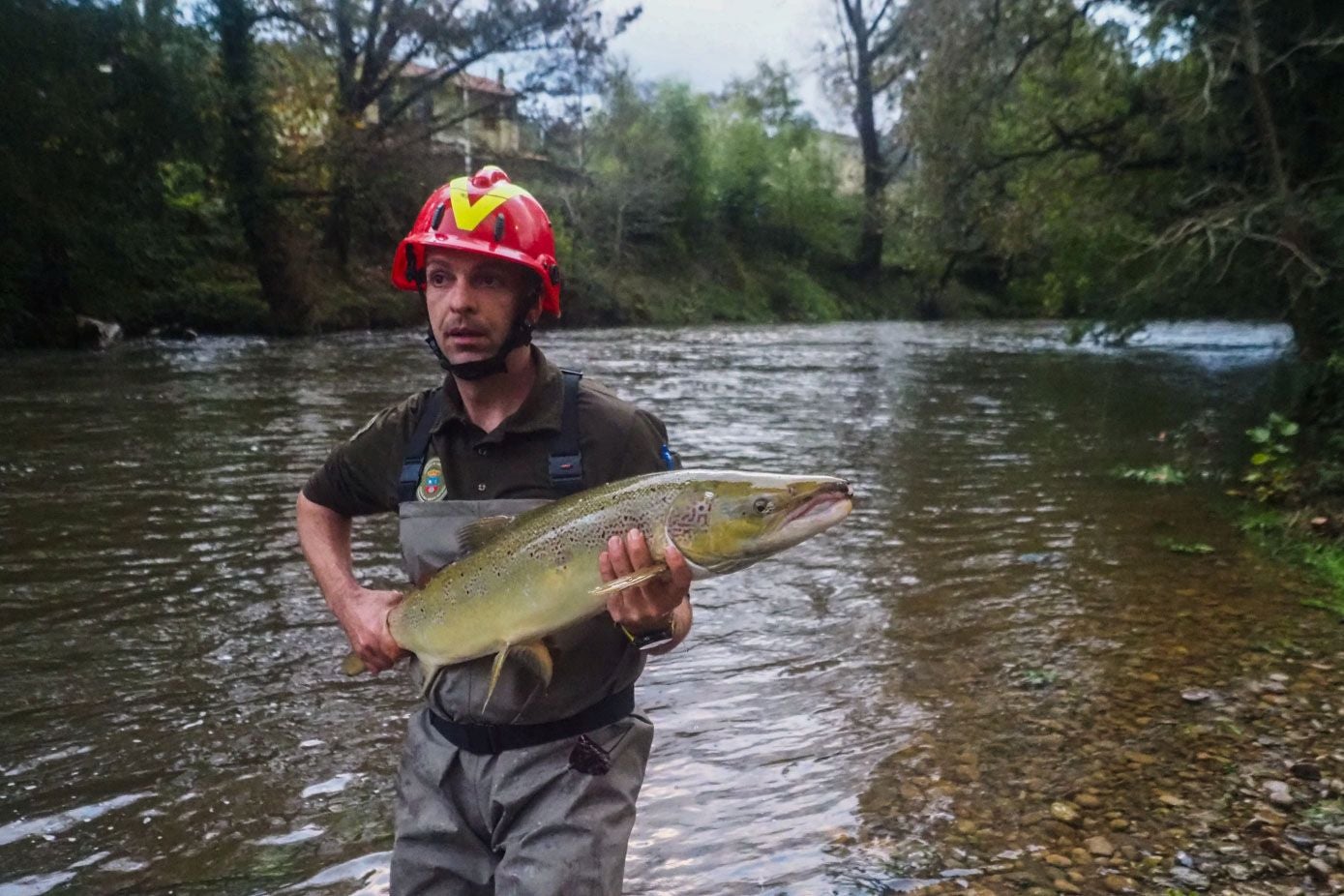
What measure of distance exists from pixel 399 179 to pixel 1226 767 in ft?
106

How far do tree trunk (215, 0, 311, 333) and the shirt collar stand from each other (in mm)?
27898

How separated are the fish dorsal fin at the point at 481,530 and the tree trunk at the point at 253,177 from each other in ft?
92.1

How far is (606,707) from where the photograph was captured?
256 cm

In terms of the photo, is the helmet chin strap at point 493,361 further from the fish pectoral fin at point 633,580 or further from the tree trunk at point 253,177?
the tree trunk at point 253,177

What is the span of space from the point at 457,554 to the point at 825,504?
3.10 ft

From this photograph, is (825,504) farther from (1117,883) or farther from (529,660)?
(1117,883)

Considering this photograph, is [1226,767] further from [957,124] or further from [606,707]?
[957,124]

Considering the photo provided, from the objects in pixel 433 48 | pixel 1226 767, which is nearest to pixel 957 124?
pixel 1226 767

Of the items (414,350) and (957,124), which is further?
(414,350)

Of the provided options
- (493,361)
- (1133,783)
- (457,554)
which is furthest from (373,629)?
(1133,783)

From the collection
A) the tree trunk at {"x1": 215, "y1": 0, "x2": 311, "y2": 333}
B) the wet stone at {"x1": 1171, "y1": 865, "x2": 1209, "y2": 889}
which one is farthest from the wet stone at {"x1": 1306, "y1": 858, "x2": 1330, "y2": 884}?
the tree trunk at {"x1": 215, "y1": 0, "x2": 311, "y2": 333}

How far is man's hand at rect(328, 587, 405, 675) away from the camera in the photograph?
2717mm

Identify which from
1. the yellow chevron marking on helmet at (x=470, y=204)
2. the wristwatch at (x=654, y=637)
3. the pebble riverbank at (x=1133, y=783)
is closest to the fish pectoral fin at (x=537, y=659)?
the wristwatch at (x=654, y=637)

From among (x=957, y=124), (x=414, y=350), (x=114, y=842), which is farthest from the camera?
(x=414, y=350)
